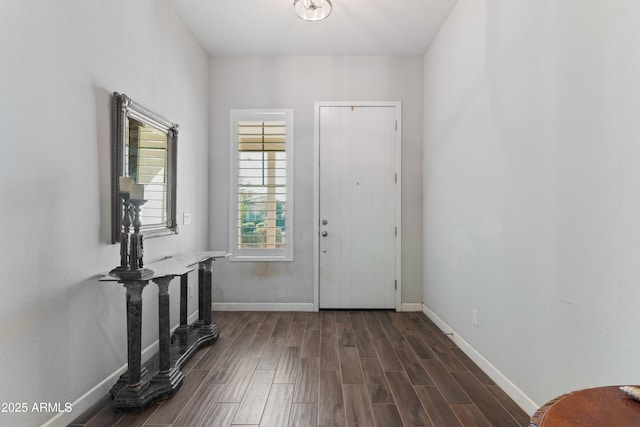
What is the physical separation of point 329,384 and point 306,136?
103 inches

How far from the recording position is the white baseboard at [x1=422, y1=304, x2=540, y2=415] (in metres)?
1.85

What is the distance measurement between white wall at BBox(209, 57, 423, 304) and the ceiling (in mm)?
148

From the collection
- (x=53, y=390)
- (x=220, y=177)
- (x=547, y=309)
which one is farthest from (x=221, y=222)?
(x=547, y=309)

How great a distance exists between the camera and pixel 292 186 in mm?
3773

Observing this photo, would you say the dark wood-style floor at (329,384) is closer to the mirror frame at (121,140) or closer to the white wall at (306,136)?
the white wall at (306,136)

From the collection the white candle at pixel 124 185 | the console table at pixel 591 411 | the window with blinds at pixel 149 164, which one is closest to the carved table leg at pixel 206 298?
the window with blinds at pixel 149 164

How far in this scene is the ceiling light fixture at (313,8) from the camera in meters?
2.57

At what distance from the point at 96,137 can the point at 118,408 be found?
158 cm

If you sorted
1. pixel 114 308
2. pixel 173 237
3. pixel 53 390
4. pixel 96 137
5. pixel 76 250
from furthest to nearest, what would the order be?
pixel 173 237
pixel 114 308
pixel 96 137
pixel 76 250
pixel 53 390

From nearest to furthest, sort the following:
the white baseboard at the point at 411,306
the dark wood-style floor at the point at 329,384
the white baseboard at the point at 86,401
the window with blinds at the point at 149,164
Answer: the white baseboard at the point at 86,401
the dark wood-style floor at the point at 329,384
the window with blinds at the point at 149,164
the white baseboard at the point at 411,306

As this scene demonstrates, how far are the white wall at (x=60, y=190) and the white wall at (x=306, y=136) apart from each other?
1.42 metres

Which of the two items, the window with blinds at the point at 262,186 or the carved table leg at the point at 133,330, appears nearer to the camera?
the carved table leg at the point at 133,330

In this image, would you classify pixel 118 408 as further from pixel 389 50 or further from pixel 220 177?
pixel 389 50

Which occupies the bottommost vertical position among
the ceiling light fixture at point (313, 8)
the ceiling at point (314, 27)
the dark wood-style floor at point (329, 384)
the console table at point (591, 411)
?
the dark wood-style floor at point (329, 384)
